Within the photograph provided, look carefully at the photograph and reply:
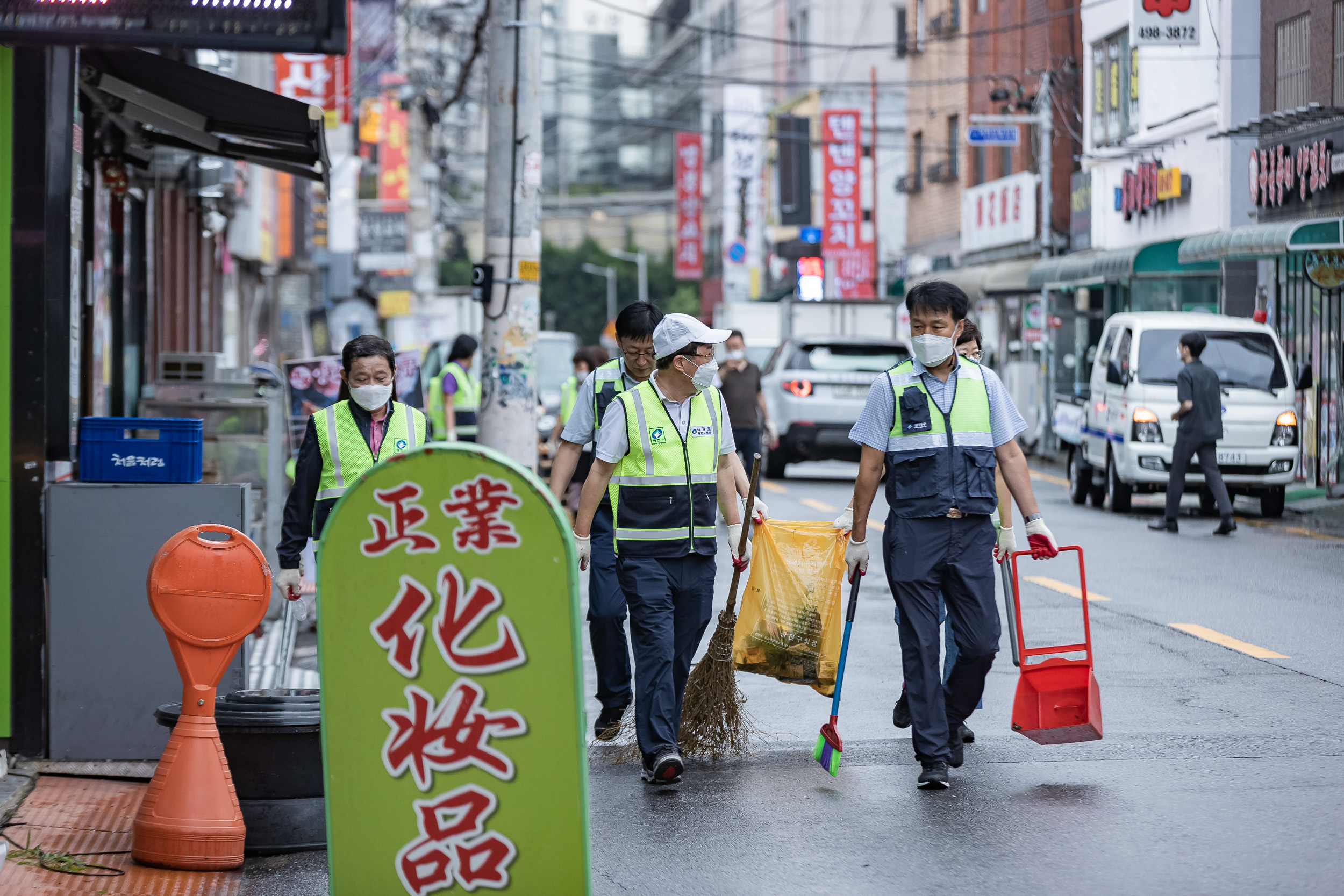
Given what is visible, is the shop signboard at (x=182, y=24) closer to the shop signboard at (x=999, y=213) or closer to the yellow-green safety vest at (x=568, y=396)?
the yellow-green safety vest at (x=568, y=396)

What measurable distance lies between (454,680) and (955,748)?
3065 millimetres

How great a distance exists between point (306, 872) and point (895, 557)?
2.42m

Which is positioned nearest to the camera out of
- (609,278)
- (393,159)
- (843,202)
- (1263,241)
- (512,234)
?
(512,234)

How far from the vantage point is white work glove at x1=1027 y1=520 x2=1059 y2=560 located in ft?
21.3

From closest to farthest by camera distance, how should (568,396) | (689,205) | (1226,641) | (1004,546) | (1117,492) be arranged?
(1004,546) < (1226,641) < (568,396) < (1117,492) < (689,205)

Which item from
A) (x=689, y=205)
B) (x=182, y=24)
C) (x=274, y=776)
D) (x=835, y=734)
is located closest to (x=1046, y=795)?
(x=835, y=734)

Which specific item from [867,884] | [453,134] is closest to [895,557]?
[867,884]

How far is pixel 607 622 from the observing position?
23.8 feet

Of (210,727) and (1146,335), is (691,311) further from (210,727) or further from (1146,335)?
(210,727)

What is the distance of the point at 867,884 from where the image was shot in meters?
5.22

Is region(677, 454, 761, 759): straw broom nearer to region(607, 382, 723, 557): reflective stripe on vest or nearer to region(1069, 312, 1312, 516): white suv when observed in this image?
region(607, 382, 723, 557): reflective stripe on vest

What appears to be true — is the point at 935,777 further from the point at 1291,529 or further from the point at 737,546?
the point at 1291,529

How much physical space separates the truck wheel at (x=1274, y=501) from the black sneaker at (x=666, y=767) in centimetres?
1243

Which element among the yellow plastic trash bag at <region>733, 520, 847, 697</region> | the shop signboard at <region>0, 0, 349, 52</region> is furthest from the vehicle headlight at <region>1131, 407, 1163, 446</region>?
the shop signboard at <region>0, 0, 349, 52</region>
